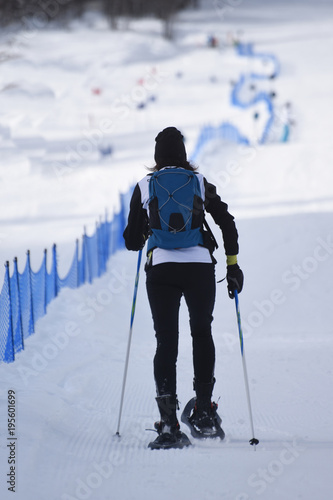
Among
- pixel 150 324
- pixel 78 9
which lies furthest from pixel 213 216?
pixel 78 9

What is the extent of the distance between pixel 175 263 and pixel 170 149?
657 millimetres

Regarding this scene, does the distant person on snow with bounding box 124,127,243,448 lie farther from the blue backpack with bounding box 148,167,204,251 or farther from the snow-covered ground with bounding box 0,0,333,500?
the snow-covered ground with bounding box 0,0,333,500

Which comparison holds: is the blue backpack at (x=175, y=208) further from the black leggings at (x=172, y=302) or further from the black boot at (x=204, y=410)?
the black boot at (x=204, y=410)

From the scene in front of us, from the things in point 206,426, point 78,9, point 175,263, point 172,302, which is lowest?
point 206,426

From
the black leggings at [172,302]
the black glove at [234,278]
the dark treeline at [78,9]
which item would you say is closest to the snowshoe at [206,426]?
the black leggings at [172,302]

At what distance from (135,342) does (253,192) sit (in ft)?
28.0

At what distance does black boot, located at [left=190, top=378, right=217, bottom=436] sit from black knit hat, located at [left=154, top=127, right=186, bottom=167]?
1.27m

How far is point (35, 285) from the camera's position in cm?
650

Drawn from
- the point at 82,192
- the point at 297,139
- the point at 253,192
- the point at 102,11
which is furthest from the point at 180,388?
the point at 102,11

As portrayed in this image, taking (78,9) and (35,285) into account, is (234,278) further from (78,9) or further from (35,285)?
(78,9)

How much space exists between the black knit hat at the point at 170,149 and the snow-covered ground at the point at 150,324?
5.24ft

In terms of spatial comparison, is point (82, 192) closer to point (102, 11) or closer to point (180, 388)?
point (180, 388)

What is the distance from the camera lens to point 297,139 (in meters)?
18.8

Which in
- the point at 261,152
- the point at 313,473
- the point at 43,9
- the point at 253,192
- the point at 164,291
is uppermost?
the point at 43,9
